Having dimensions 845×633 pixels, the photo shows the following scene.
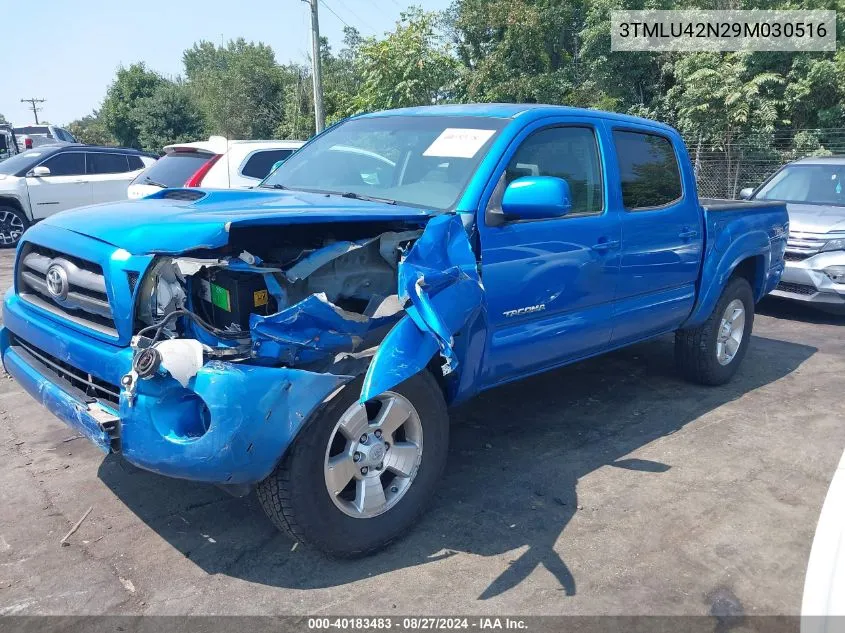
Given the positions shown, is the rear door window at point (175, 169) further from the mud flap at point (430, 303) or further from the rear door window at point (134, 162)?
the mud flap at point (430, 303)

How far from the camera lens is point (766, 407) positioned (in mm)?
5262

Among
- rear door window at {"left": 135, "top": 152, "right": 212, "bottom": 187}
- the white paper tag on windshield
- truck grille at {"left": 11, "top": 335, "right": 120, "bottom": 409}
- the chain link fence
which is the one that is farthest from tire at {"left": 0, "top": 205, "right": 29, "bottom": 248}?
the chain link fence

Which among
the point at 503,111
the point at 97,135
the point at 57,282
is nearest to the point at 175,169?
the point at 503,111

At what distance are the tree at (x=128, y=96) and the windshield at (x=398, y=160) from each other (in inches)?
1526

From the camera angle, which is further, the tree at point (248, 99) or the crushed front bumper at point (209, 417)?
the tree at point (248, 99)

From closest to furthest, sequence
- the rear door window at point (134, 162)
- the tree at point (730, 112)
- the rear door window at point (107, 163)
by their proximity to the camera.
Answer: the rear door window at point (107, 163) → the rear door window at point (134, 162) → the tree at point (730, 112)

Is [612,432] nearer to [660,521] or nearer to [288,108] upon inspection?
[660,521]

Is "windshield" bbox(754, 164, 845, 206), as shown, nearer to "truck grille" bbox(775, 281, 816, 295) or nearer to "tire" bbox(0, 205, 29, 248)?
"truck grille" bbox(775, 281, 816, 295)

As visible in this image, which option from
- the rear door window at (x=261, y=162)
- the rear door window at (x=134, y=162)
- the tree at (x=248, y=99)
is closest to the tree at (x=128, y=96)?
the tree at (x=248, y=99)

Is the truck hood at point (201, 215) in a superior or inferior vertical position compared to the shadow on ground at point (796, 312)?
superior

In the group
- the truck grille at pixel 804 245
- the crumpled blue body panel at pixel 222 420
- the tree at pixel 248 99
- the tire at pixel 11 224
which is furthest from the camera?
the tree at pixel 248 99

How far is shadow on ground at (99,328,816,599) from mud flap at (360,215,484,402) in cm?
86

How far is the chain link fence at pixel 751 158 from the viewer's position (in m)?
15.8

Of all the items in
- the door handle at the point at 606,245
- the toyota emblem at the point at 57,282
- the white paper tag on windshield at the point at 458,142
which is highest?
the white paper tag on windshield at the point at 458,142
